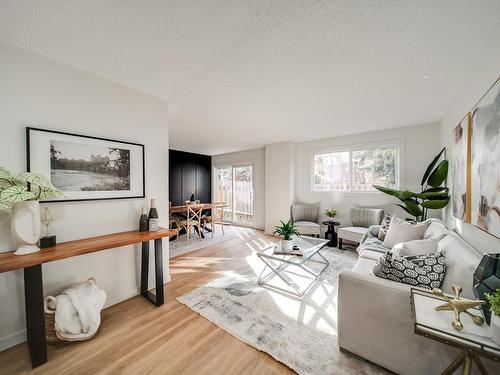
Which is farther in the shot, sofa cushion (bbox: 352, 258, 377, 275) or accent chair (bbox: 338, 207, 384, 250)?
accent chair (bbox: 338, 207, 384, 250)

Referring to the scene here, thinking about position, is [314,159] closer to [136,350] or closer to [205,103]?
[205,103]

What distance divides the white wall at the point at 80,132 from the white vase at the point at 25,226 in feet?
0.68

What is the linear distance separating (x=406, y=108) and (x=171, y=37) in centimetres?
312

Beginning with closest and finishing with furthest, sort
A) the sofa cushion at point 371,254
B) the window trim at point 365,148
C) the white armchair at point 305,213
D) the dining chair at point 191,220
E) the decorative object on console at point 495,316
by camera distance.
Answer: the decorative object on console at point 495,316 → the sofa cushion at point 371,254 → the window trim at point 365,148 → the dining chair at point 191,220 → the white armchair at point 305,213

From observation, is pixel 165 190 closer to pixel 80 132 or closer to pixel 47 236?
pixel 80 132

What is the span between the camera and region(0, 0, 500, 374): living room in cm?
124

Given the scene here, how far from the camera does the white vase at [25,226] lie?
1453 mm

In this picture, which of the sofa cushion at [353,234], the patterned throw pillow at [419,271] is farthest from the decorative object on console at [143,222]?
the sofa cushion at [353,234]

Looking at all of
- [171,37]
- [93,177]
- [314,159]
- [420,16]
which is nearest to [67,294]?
[93,177]

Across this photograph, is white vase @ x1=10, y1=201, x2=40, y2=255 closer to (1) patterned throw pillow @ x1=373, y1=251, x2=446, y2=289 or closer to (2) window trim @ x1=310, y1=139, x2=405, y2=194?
(1) patterned throw pillow @ x1=373, y1=251, x2=446, y2=289

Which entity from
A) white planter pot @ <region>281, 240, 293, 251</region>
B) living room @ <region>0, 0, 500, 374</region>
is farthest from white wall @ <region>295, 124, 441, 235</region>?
white planter pot @ <region>281, 240, 293, 251</region>

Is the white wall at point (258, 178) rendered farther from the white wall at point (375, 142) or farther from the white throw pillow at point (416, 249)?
the white throw pillow at point (416, 249)

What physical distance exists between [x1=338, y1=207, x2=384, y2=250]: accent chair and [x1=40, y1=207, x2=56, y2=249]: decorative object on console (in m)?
4.04

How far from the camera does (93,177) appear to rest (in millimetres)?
1976
